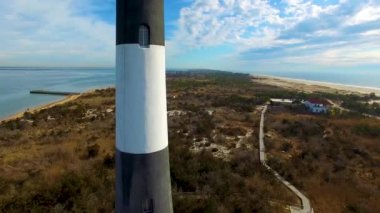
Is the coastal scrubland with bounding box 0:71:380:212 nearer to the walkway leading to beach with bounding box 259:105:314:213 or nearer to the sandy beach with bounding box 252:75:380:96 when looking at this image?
the walkway leading to beach with bounding box 259:105:314:213

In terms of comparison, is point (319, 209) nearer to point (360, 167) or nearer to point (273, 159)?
point (273, 159)

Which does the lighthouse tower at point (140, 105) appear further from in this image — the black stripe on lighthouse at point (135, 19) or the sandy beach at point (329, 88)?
the sandy beach at point (329, 88)

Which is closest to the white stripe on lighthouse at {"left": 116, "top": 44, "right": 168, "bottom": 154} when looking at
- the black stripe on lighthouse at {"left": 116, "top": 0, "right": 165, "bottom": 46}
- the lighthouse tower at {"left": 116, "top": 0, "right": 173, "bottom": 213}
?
the lighthouse tower at {"left": 116, "top": 0, "right": 173, "bottom": 213}

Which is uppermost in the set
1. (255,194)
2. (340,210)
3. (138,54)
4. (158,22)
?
(158,22)

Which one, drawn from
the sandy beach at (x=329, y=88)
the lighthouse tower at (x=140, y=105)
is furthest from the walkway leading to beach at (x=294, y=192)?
the sandy beach at (x=329, y=88)

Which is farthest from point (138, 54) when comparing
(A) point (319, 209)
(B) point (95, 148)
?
(B) point (95, 148)

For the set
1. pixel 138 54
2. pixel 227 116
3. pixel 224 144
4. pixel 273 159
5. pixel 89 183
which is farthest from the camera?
pixel 227 116

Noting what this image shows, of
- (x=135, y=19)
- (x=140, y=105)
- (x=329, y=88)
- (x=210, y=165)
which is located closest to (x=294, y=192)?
(x=210, y=165)
